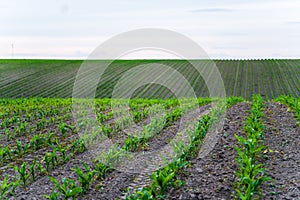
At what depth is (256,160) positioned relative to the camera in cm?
768

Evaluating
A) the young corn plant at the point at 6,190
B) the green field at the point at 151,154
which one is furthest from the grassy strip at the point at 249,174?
the young corn plant at the point at 6,190

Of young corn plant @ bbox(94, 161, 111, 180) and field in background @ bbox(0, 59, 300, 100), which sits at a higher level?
field in background @ bbox(0, 59, 300, 100)

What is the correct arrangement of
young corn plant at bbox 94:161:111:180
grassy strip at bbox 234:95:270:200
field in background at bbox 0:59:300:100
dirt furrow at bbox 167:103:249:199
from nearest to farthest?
grassy strip at bbox 234:95:270:200 → dirt furrow at bbox 167:103:249:199 → young corn plant at bbox 94:161:111:180 → field in background at bbox 0:59:300:100

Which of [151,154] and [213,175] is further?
[151,154]

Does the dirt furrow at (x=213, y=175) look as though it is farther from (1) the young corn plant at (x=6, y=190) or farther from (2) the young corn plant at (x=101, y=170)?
(1) the young corn plant at (x=6, y=190)

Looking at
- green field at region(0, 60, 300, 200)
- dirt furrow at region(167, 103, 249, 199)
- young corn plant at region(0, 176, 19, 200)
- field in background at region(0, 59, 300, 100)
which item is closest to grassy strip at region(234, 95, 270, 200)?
green field at region(0, 60, 300, 200)

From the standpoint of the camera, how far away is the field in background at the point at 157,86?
24953mm

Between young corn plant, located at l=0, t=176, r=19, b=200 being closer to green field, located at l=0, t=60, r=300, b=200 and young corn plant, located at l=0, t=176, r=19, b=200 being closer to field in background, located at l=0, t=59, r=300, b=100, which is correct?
green field, located at l=0, t=60, r=300, b=200

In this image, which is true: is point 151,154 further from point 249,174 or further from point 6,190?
point 6,190

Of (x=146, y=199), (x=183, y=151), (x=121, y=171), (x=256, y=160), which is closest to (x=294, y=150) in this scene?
(x=256, y=160)

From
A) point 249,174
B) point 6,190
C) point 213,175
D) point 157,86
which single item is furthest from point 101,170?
point 157,86

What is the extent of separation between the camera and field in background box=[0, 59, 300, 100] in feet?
81.9

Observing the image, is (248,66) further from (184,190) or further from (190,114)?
(184,190)

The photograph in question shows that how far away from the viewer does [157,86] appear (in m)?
26.8
